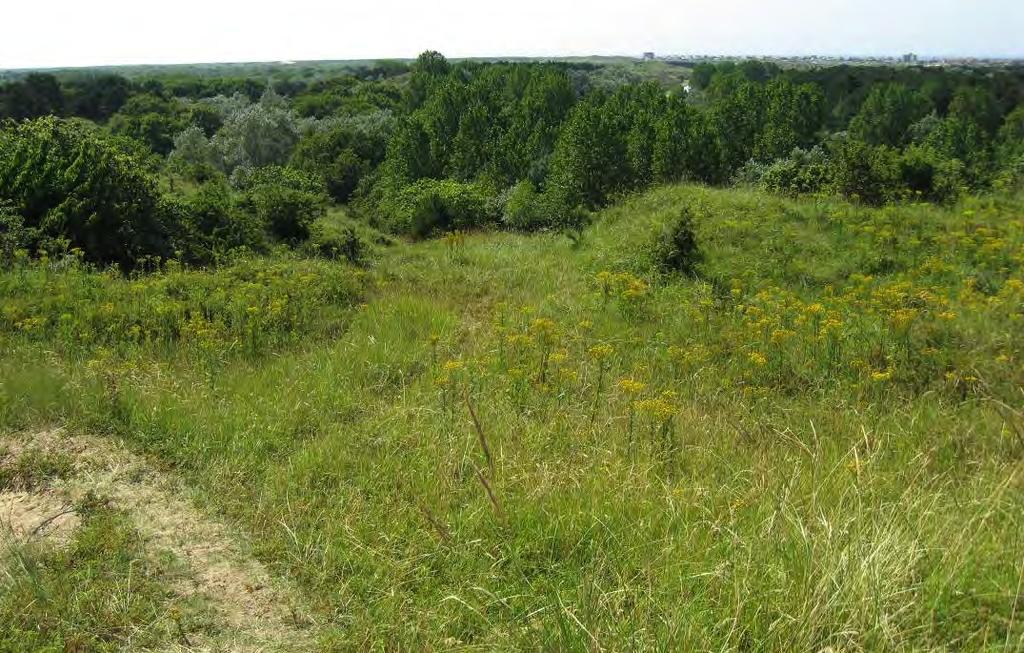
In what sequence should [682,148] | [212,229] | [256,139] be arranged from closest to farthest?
[212,229], [682,148], [256,139]

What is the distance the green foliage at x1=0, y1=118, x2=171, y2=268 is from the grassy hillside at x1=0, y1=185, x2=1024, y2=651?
268cm

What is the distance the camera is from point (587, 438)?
4.02m

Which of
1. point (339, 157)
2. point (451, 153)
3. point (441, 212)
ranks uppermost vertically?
point (451, 153)

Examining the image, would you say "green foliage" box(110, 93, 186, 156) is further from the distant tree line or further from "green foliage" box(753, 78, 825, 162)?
"green foliage" box(753, 78, 825, 162)

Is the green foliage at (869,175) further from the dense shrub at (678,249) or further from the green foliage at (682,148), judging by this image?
the green foliage at (682,148)

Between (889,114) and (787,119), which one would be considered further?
(889,114)

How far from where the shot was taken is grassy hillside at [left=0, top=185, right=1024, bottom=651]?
235 centimetres

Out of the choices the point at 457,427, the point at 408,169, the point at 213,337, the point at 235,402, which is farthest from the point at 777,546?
the point at 408,169

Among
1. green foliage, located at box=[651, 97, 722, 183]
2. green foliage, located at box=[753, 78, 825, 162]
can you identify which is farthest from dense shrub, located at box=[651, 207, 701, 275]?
green foliage, located at box=[753, 78, 825, 162]

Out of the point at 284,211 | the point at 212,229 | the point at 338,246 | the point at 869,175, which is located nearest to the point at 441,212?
the point at 284,211

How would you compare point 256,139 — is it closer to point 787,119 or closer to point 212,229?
point 787,119

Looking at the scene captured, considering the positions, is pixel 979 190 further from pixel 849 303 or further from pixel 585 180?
pixel 585 180

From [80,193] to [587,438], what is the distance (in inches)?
370

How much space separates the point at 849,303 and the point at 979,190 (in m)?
7.15
